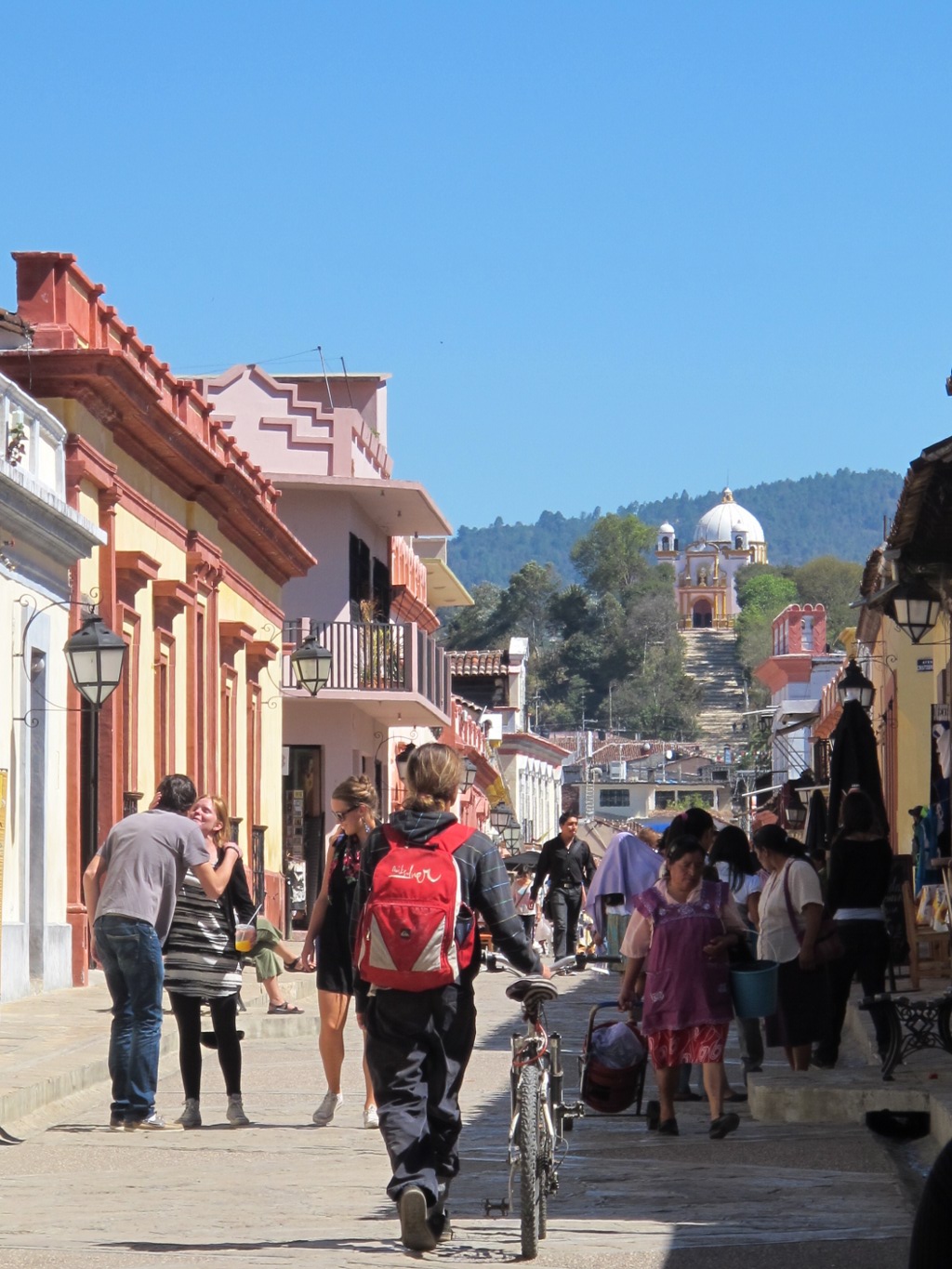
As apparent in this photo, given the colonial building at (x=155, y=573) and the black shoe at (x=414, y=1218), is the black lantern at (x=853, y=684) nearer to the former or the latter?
the colonial building at (x=155, y=573)

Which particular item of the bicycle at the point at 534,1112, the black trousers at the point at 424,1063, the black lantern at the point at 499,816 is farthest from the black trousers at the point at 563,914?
the black lantern at the point at 499,816

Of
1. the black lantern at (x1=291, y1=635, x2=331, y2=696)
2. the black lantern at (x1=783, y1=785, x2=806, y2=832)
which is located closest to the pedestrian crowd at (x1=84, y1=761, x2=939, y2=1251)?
the black lantern at (x1=291, y1=635, x2=331, y2=696)

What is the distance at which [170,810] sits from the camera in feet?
34.7

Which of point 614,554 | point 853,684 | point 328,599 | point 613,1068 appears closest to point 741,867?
point 613,1068

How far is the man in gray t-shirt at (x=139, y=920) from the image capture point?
10.3m

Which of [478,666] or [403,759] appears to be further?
[478,666]

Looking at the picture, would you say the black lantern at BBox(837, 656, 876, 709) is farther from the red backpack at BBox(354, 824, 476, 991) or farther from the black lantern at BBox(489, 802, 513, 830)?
the black lantern at BBox(489, 802, 513, 830)

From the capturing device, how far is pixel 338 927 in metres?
10.6

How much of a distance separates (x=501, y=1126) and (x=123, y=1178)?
7.62ft

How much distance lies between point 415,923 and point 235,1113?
3.90 metres

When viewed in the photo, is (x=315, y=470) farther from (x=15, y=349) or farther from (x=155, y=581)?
(x=15, y=349)

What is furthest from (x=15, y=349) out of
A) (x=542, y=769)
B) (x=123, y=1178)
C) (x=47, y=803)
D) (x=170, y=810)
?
(x=542, y=769)

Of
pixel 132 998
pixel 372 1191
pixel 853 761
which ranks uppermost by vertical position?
pixel 853 761

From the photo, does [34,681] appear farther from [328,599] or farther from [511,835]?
[511,835]
